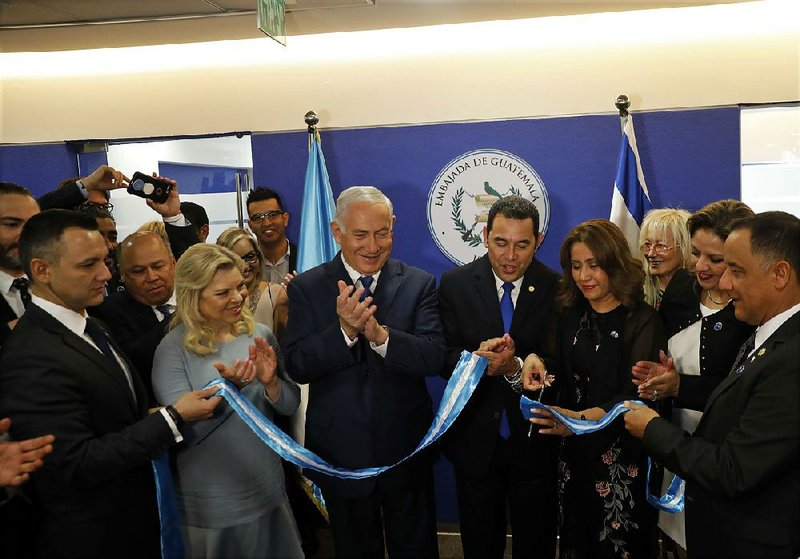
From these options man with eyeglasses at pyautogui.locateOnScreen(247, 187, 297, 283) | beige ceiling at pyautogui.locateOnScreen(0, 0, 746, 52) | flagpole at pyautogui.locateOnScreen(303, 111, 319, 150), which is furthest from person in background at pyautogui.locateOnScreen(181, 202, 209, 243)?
beige ceiling at pyautogui.locateOnScreen(0, 0, 746, 52)

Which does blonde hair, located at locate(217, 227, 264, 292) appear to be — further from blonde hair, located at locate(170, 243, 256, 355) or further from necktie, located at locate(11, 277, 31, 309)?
necktie, located at locate(11, 277, 31, 309)

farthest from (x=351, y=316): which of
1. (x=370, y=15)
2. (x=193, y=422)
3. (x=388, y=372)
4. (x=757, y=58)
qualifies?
(x=757, y=58)

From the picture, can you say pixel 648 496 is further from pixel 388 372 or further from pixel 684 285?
pixel 388 372

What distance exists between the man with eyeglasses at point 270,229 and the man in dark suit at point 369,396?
1.77 metres

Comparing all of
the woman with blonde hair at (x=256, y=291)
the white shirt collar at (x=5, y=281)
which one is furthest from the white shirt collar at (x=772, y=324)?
the white shirt collar at (x=5, y=281)

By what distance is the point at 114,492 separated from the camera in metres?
2.56

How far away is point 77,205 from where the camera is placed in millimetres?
3863

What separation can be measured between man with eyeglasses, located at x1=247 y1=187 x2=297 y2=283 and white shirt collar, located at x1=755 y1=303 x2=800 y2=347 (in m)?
3.19

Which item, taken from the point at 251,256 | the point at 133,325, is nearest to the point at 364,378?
the point at 133,325

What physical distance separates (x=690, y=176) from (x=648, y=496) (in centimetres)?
248

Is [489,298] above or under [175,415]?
above

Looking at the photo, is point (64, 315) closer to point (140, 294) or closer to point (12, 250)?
point (12, 250)

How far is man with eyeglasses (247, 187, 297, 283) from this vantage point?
4.88 meters

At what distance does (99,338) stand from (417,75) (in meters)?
3.17
